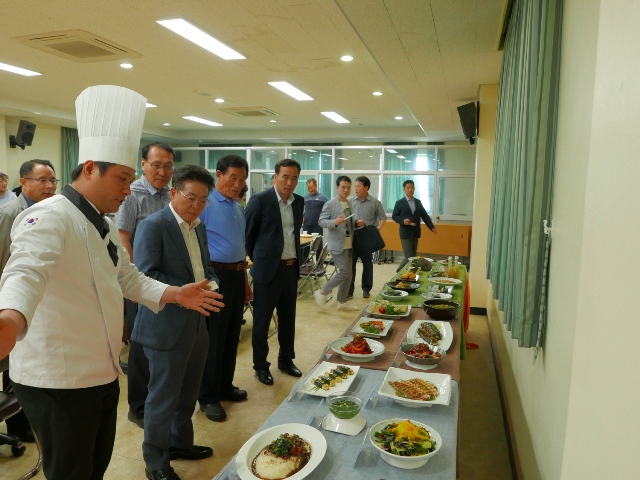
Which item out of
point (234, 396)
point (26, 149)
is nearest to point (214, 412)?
point (234, 396)

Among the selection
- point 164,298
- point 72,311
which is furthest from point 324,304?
point 72,311

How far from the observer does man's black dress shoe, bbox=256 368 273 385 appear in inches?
119

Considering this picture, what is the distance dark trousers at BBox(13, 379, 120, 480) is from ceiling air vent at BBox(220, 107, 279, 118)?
257 inches

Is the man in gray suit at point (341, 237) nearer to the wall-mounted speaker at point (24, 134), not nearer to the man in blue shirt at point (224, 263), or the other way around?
the man in blue shirt at point (224, 263)

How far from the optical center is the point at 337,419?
51.9 inches

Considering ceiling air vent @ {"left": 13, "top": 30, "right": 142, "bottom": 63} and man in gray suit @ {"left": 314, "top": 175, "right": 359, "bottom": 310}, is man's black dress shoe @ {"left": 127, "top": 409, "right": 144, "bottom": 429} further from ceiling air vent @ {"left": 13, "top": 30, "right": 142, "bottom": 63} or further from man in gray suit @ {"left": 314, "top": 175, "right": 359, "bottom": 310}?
ceiling air vent @ {"left": 13, "top": 30, "right": 142, "bottom": 63}

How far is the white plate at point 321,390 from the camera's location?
1.50 metres

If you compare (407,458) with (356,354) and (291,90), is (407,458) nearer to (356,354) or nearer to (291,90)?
(356,354)

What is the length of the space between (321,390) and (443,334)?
0.89 m

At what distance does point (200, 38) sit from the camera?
3.89 meters

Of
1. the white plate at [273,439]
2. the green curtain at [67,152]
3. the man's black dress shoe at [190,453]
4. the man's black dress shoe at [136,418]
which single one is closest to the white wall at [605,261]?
the white plate at [273,439]

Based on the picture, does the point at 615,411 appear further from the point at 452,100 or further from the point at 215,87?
the point at 215,87

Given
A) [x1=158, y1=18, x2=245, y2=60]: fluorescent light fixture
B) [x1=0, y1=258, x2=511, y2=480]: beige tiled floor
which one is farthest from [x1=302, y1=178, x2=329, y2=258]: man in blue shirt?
[x1=0, y1=258, x2=511, y2=480]: beige tiled floor

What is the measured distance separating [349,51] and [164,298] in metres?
3.40
